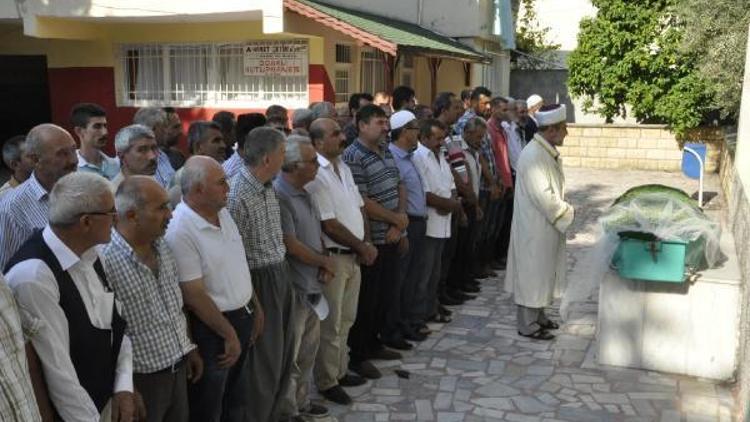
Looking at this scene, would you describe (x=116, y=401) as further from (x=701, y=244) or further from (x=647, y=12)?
(x=647, y=12)

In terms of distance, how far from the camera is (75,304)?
2.36 m

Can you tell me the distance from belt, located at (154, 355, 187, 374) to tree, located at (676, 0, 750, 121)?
12.0m

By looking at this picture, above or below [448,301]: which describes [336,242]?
above

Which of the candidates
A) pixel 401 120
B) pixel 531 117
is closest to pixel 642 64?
pixel 531 117

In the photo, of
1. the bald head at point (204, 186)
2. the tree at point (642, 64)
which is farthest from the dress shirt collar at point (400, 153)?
the tree at point (642, 64)

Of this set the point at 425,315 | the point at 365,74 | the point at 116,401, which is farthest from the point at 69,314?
the point at 365,74

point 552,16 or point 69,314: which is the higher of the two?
point 552,16

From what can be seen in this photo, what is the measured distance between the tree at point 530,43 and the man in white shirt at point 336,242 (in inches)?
740

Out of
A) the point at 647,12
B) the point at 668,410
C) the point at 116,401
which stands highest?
the point at 647,12

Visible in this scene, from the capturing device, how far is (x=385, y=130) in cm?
500

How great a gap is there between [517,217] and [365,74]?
797 cm

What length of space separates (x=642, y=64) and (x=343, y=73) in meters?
7.77

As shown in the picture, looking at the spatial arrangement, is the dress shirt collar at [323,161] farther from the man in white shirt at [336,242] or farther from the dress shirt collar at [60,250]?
the dress shirt collar at [60,250]

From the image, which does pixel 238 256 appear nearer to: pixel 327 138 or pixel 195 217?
pixel 195 217
